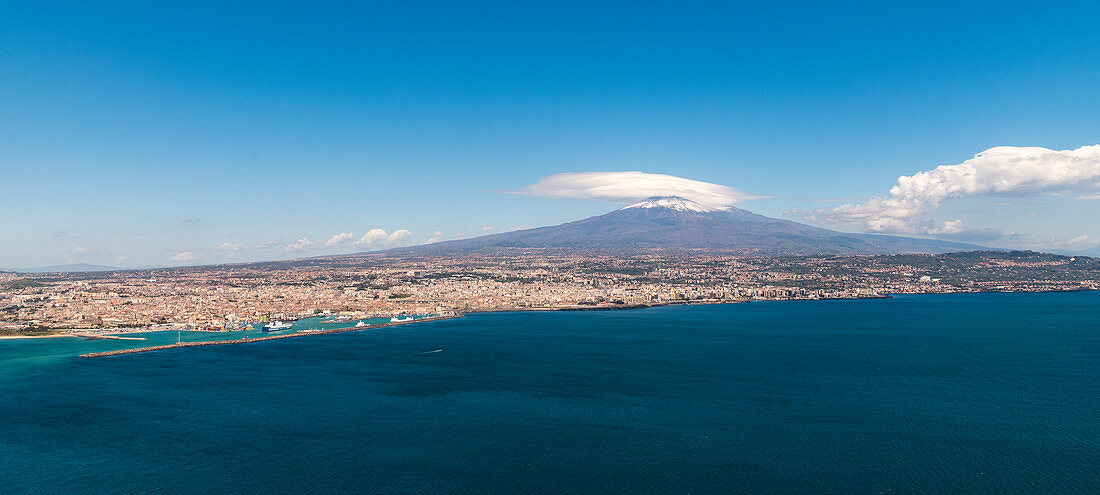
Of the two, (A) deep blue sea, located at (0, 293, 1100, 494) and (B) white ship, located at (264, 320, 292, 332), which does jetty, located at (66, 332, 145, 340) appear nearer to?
(A) deep blue sea, located at (0, 293, 1100, 494)

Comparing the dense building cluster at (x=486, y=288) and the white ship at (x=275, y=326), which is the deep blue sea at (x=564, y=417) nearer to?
the white ship at (x=275, y=326)

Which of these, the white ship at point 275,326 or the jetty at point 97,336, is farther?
the white ship at point 275,326

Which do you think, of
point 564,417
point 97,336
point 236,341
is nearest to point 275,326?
point 236,341

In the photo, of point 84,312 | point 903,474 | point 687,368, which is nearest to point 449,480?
point 903,474

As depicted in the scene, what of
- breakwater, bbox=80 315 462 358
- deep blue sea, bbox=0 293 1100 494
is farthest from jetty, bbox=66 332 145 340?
breakwater, bbox=80 315 462 358

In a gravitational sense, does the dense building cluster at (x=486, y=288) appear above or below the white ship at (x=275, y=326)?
above

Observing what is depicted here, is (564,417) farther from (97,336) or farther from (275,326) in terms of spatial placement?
(97,336)

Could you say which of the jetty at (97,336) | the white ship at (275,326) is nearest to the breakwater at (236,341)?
the white ship at (275,326)
